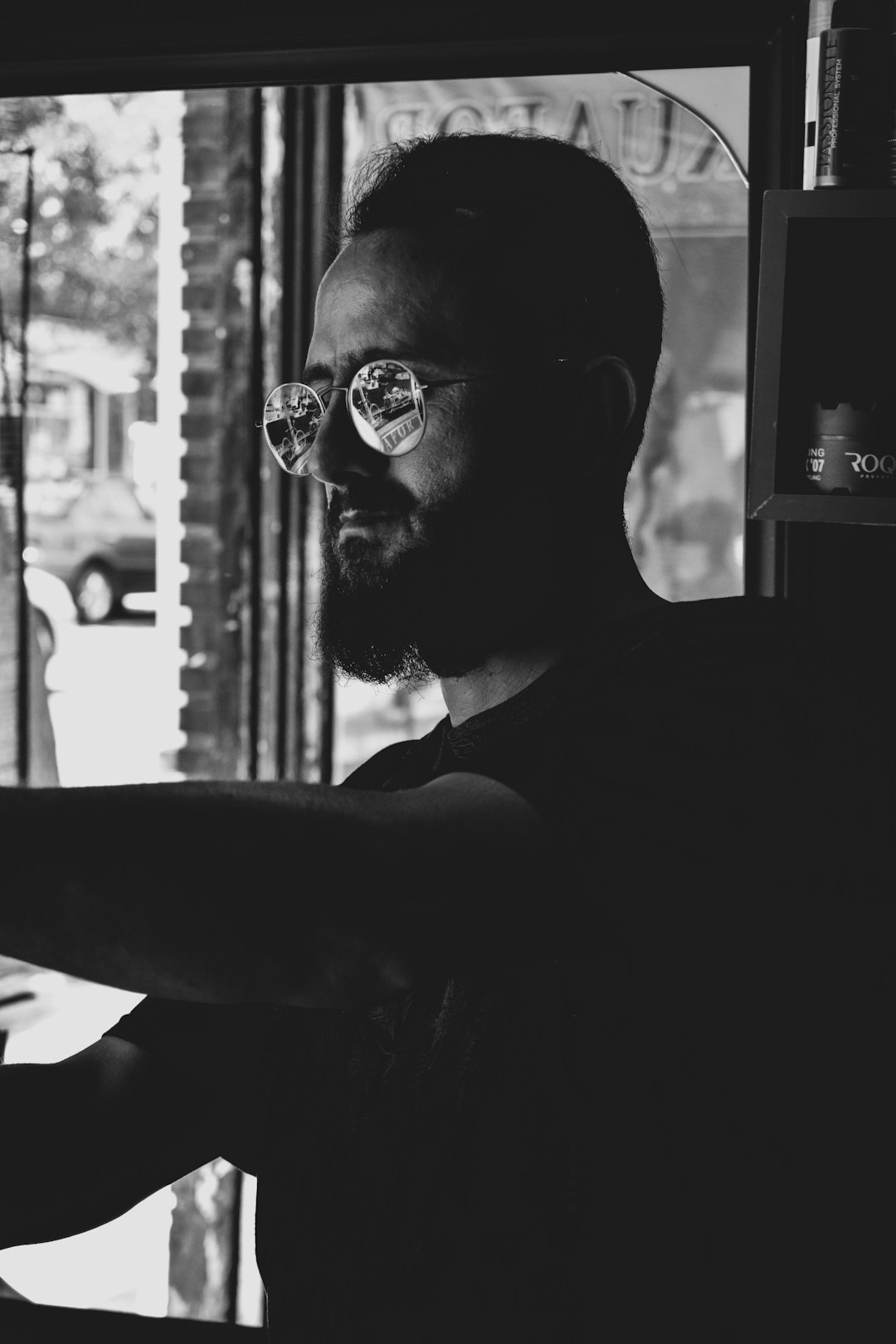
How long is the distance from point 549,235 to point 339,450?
0.28 m

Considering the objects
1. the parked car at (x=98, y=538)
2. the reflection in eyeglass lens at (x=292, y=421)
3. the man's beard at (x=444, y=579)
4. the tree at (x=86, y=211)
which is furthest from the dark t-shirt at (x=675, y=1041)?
the parked car at (x=98, y=538)

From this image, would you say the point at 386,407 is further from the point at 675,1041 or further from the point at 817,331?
the point at 675,1041

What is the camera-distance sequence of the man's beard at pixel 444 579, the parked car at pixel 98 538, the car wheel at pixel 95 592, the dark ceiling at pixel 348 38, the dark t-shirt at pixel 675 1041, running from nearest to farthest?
the dark t-shirt at pixel 675 1041
the man's beard at pixel 444 579
the dark ceiling at pixel 348 38
the car wheel at pixel 95 592
the parked car at pixel 98 538

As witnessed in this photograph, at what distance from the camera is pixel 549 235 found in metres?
1.36

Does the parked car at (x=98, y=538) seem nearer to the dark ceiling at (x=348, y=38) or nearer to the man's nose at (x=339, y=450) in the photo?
the dark ceiling at (x=348, y=38)

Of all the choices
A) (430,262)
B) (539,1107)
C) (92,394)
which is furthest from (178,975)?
(92,394)

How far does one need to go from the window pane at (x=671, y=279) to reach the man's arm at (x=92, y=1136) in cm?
210

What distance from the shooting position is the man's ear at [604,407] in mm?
1365

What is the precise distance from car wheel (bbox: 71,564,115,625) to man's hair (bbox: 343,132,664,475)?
1008 centimetres

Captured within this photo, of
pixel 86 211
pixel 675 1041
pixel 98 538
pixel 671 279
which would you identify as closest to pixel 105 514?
pixel 98 538

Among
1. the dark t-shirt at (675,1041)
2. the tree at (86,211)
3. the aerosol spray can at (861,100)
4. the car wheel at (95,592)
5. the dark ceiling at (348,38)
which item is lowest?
the car wheel at (95,592)

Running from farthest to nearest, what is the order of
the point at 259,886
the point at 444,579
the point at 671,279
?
1. the point at 671,279
2. the point at 444,579
3. the point at 259,886

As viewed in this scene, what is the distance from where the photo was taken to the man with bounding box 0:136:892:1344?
89 centimetres

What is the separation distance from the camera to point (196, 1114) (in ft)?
4.65
